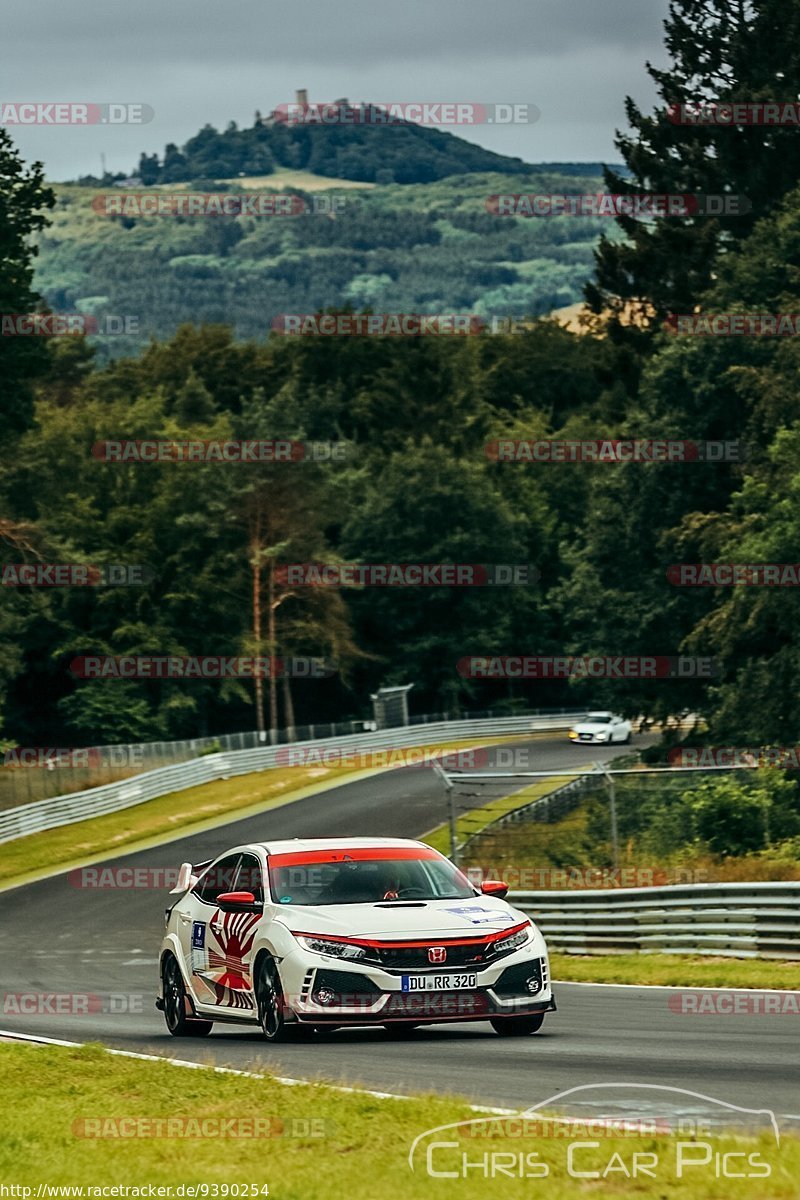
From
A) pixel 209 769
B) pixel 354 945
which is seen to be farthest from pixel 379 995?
pixel 209 769

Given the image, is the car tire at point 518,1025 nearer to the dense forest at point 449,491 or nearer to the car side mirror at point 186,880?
the car side mirror at point 186,880

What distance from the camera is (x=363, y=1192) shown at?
7.18 m

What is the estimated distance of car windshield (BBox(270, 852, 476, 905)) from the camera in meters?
13.9

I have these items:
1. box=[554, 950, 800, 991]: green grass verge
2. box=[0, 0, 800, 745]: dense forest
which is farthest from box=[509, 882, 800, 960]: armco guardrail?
box=[0, 0, 800, 745]: dense forest

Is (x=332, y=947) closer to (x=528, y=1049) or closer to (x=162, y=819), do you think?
(x=528, y=1049)

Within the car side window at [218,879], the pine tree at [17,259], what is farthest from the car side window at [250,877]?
the pine tree at [17,259]

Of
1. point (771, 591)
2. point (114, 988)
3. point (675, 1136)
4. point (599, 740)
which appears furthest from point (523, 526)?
point (675, 1136)

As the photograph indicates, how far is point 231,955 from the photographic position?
1420cm

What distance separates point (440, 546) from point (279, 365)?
21.9m

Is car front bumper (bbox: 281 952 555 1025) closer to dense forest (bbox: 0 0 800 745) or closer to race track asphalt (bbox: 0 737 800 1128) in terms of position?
race track asphalt (bbox: 0 737 800 1128)

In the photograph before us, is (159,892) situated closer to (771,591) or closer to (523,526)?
(771,591)

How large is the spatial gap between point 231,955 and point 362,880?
3.75 ft

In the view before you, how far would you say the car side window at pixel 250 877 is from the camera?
1416 cm

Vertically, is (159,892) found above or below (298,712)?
above
